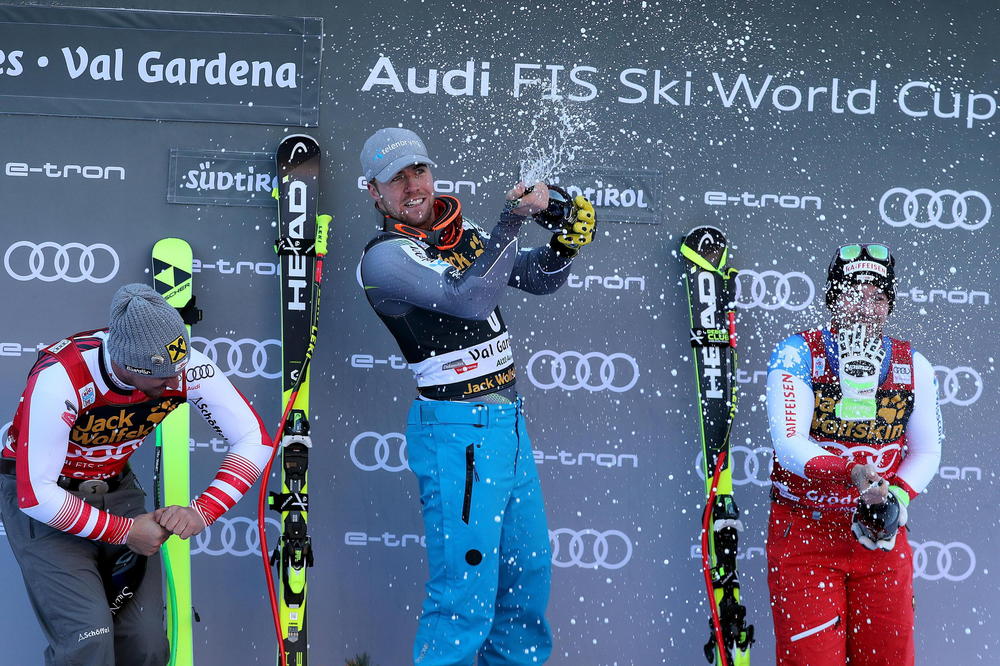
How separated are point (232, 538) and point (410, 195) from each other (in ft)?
5.34

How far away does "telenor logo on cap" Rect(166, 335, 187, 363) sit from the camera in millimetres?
2590

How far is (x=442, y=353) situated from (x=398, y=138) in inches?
25.7

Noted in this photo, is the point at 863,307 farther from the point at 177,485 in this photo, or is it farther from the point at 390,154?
the point at 177,485

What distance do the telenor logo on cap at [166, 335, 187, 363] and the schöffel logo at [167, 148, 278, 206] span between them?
1307mm

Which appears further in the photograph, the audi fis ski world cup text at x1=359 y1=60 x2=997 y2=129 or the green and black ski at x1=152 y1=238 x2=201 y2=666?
the audi fis ski world cup text at x1=359 y1=60 x2=997 y2=129

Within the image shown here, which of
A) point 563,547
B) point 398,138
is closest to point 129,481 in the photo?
point 398,138

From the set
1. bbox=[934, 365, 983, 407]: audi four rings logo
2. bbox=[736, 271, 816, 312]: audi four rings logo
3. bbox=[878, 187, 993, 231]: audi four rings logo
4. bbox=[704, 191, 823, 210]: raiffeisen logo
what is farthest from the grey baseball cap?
bbox=[934, 365, 983, 407]: audi four rings logo

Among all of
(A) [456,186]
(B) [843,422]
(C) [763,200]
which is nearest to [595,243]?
(A) [456,186]

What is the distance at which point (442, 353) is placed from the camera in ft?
9.63

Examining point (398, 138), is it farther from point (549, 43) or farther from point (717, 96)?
point (717, 96)

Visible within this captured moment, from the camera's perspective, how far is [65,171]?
12.5ft

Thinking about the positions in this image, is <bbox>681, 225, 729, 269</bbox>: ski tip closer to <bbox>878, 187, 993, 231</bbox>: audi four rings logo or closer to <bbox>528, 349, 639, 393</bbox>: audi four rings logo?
<bbox>528, 349, 639, 393</bbox>: audi four rings logo

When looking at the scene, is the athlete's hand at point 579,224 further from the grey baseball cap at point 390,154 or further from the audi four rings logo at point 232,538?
the audi four rings logo at point 232,538

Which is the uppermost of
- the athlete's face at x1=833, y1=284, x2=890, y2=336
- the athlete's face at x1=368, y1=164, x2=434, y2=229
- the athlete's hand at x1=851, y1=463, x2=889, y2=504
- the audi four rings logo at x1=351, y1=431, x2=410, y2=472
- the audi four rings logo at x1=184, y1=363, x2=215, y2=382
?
the athlete's face at x1=368, y1=164, x2=434, y2=229
